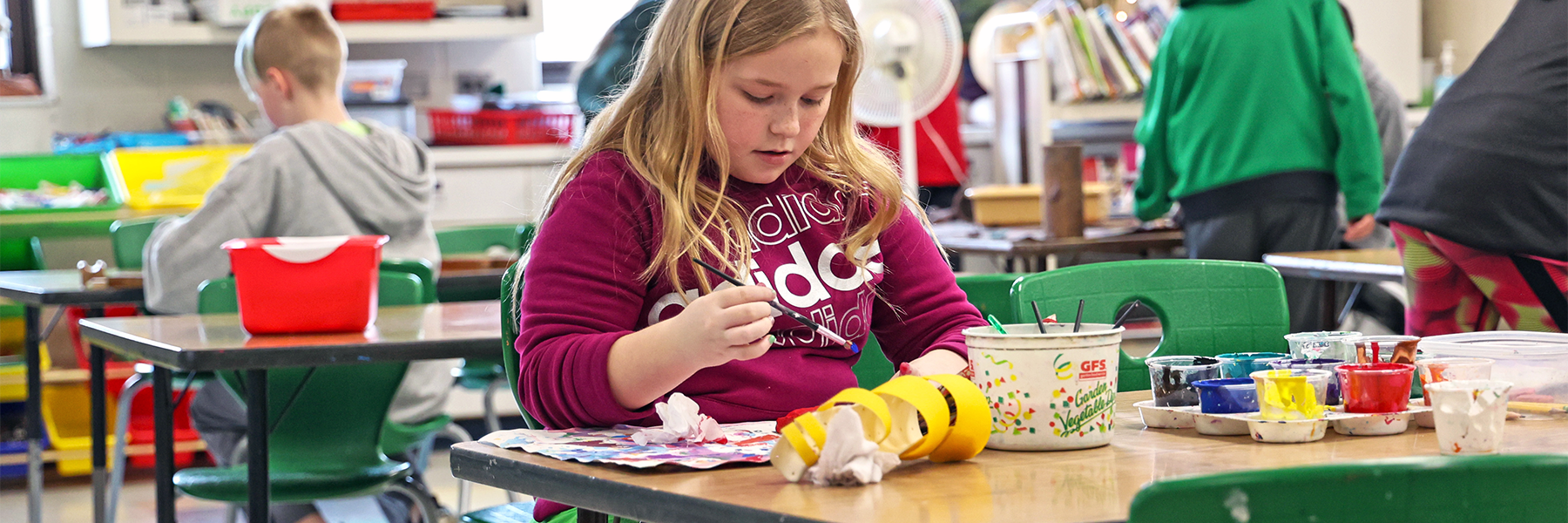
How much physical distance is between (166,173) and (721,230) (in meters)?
3.50

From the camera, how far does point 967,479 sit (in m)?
0.91

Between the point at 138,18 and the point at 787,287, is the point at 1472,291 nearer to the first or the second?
the point at 787,287

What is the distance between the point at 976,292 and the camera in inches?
72.7

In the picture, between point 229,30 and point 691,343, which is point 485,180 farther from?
point 691,343

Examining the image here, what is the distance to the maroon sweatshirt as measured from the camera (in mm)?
1182

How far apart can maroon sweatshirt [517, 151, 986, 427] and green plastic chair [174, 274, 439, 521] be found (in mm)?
1185

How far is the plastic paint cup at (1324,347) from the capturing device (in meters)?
1.18

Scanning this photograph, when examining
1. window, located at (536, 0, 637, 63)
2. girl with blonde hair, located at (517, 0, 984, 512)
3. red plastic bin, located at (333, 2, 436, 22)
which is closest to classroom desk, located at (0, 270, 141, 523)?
red plastic bin, located at (333, 2, 436, 22)

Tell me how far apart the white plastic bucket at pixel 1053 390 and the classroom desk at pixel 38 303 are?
6.89 feet

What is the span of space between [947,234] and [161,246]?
6.02 feet

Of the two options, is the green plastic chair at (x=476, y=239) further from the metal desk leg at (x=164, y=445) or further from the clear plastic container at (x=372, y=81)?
the metal desk leg at (x=164, y=445)

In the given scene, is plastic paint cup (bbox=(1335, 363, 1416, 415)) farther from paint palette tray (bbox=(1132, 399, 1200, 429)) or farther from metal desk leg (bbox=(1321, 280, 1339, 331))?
metal desk leg (bbox=(1321, 280, 1339, 331))

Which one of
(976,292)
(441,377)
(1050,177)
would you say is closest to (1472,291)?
(976,292)

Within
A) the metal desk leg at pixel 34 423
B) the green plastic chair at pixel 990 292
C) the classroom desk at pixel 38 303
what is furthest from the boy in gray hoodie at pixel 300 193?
the green plastic chair at pixel 990 292
